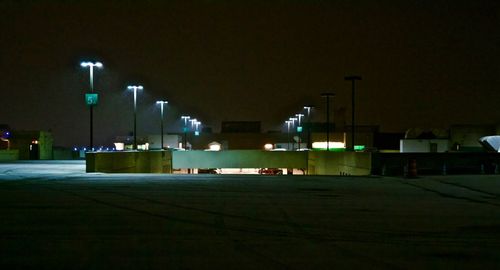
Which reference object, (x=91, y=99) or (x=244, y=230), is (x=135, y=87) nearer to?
(x=91, y=99)

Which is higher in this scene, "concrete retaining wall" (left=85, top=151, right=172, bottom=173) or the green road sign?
the green road sign

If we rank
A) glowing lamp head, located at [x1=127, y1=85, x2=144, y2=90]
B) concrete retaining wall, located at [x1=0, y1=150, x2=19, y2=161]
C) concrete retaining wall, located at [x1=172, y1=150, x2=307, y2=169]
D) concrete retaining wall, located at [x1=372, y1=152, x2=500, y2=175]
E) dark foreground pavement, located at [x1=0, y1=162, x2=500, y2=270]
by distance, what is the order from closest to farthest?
dark foreground pavement, located at [x1=0, y1=162, x2=500, y2=270] → concrete retaining wall, located at [x1=372, y1=152, x2=500, y2=175] → glowing lamp head, located at [x1=127, y1=85, x2=144, y2=90] → concrete retaining wall, located at [x1=0, y1=150, x2=19, y2=161] → concrete retaining wall, located at [x1=172, y1=150, x2=307, y2=169]

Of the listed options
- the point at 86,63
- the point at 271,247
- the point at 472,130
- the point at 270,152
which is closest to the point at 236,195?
the point at 271,247

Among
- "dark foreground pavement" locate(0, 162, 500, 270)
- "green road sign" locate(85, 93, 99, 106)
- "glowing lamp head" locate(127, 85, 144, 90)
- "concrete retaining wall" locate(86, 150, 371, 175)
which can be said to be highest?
"glowing lamp head" locate(127, 85, 144, 90)

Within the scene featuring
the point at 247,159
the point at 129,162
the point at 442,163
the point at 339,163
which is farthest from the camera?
the point at 247,159

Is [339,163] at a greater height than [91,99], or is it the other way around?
[91,99]

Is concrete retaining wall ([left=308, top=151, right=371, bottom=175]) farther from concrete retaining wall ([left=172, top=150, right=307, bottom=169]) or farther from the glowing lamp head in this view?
the glowing lamp head

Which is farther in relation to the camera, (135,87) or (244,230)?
(135,87)

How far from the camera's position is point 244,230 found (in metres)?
→ 12.4

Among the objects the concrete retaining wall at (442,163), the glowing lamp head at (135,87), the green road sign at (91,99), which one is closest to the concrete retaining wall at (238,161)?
the concrete retaining wall at (442,163)

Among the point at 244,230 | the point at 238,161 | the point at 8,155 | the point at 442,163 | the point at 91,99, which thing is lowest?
the point at 244,230

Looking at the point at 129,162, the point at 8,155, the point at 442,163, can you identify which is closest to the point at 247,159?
the point at 8,155

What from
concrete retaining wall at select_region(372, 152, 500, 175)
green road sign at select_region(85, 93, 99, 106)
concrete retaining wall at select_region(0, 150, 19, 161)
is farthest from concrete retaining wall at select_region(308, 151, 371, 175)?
concrete retaining wall at select_region(0, 150, 19, 161)

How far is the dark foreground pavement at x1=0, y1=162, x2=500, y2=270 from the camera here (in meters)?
9.55
